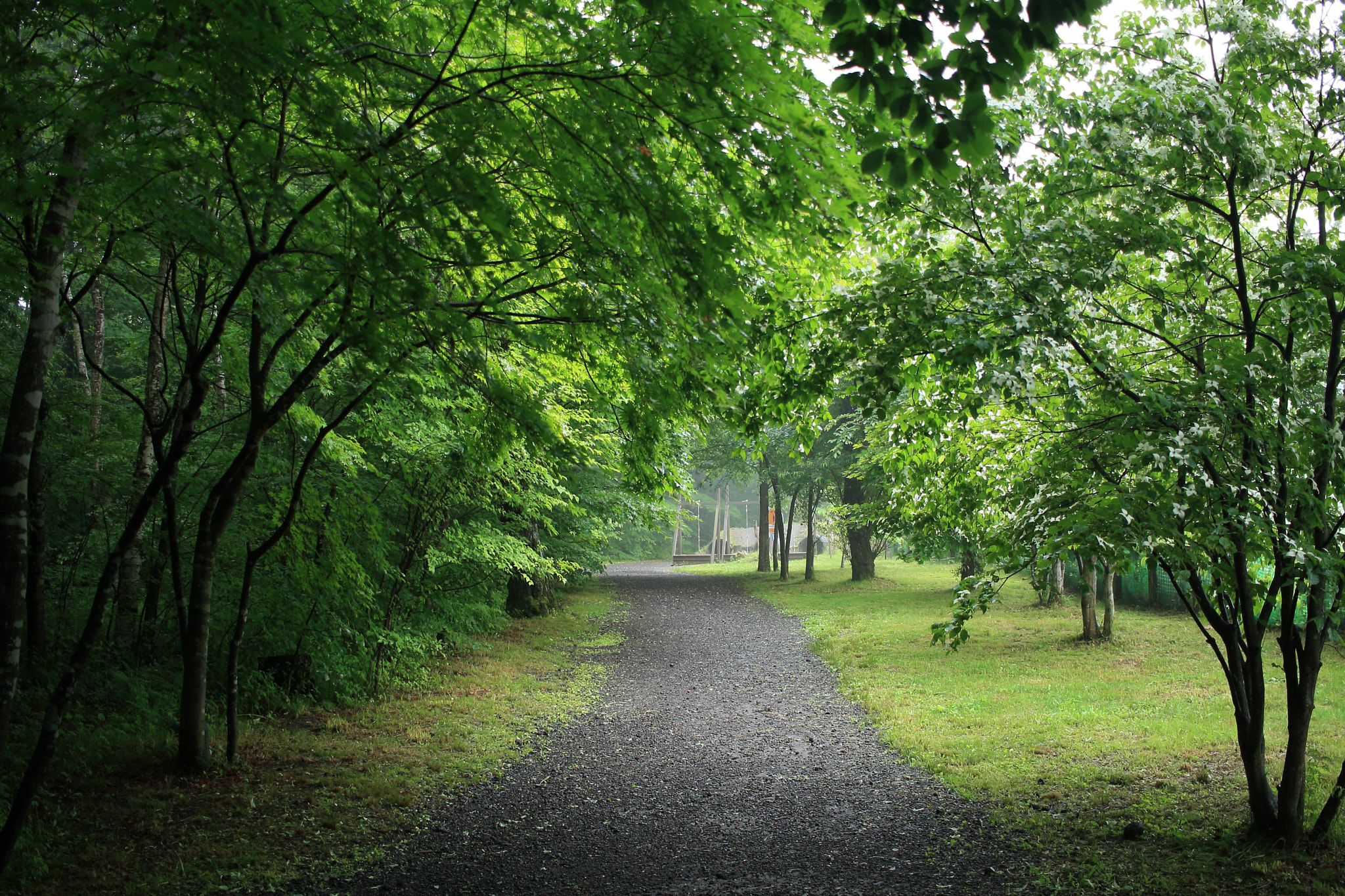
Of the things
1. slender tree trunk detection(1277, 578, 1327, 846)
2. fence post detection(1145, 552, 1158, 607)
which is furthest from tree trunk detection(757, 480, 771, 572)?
slender tree trunk detection(1277, 578, 1327, 846)

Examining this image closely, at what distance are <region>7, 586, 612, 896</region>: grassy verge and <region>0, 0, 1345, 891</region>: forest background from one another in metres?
0.40

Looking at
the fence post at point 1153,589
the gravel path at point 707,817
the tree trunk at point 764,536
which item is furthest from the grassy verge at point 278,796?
the tree trunk at point 764,536

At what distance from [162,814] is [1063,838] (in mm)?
5542

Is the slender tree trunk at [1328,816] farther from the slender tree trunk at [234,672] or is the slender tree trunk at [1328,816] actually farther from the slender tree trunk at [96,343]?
the slender tree trunk at [96,343]

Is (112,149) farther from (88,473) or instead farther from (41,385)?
(88,473)

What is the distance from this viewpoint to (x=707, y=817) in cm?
527

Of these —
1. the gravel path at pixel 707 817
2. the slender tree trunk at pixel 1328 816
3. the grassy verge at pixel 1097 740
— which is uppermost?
the slender tree trunk at pixel 1328 816

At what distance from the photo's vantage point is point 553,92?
3.83m

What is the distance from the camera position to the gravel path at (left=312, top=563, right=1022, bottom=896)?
425 cm

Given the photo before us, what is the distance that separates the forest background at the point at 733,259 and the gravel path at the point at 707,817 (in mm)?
1587

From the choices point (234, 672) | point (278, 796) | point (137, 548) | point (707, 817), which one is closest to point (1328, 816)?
point (707, 817)

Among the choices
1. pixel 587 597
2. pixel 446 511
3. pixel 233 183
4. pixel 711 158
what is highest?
pixel 711 158

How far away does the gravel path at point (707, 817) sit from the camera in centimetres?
425

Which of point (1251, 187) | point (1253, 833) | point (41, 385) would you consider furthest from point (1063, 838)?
point (41, 385)
